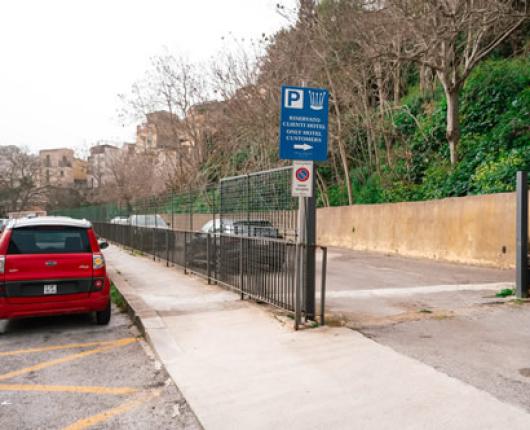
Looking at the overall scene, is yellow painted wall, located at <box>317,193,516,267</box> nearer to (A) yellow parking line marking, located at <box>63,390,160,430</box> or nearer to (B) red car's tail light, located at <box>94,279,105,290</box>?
(B) red car's tail light, located at <box>94,279,105,290</box>

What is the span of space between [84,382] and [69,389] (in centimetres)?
21

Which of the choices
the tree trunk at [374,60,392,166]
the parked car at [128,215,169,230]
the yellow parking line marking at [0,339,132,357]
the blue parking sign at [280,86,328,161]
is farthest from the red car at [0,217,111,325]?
the tree trunk at [374,60,392,166]

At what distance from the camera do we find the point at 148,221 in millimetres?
18219

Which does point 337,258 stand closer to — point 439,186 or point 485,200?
point 439,186

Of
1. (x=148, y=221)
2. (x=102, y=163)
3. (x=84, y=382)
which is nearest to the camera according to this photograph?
(x=84, y=382)

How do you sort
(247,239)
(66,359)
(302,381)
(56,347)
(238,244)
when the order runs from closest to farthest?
(302,381)
(66,359)
(56,347)
(247,239)
(238,244)

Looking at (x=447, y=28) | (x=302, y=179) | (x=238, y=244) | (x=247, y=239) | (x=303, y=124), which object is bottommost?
(x=238, y=244)

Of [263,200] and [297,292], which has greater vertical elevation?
[263,200]

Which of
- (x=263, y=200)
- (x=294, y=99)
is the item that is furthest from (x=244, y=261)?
(x=294, y=99)

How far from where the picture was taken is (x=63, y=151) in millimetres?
99625

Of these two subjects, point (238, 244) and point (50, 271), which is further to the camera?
point (238, 244)

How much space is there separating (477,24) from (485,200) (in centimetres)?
582

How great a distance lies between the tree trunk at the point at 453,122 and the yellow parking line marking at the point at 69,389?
14.8 meters

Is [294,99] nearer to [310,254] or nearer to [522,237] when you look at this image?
[310,254]
